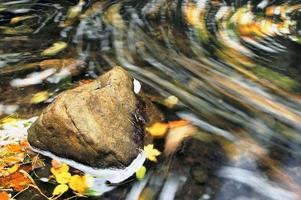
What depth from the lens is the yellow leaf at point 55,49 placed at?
18.4 feet

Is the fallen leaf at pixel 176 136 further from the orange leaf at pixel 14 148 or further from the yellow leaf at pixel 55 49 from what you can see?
the yellow leaf at pixel 55 49

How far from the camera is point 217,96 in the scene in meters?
4.54

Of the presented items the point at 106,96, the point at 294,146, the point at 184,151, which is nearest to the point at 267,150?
the point at 294,146

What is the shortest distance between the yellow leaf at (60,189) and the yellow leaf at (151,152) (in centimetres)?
74

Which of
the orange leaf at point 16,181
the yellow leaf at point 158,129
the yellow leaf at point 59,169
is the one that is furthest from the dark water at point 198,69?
the orange leaf at point 16,181

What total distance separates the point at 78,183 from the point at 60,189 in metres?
0.15

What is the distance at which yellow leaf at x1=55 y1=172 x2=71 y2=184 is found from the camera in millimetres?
3365

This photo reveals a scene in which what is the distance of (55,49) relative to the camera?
5727mm

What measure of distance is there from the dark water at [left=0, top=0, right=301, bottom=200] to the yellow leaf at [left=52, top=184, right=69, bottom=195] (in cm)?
41

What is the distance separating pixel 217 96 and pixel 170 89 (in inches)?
20.9

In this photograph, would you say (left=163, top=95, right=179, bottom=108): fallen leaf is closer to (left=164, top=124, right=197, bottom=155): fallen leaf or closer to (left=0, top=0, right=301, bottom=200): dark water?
(left=0, top=0, right=301, bottom=200): dark water

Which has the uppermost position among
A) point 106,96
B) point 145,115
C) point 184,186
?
point 106,96

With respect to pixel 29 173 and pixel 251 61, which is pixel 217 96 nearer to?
pixel 251 61

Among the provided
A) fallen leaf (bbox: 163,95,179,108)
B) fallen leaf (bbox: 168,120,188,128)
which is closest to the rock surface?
fallen leaf (bbox: 168,120,188,128)
